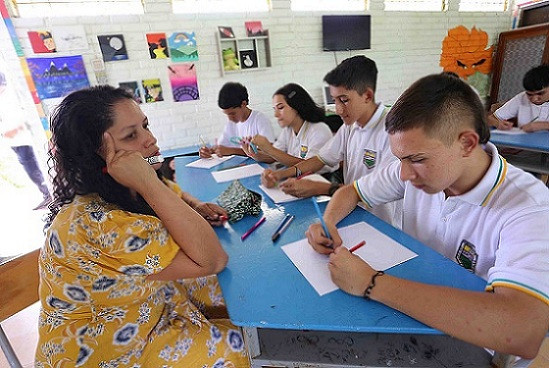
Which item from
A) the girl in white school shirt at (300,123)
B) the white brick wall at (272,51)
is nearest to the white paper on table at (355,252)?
the girl in white school shirt at (300,123)

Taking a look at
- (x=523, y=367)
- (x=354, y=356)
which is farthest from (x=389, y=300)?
(x=523, y=367)

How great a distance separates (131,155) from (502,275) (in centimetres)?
96

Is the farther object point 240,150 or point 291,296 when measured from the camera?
point 240,150

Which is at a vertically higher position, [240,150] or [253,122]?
[253,122]

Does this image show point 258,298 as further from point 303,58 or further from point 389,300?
point 303,58

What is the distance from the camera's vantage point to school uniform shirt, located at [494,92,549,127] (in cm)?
275

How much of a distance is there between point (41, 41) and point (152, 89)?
3.21 ft

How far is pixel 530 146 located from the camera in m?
2.11

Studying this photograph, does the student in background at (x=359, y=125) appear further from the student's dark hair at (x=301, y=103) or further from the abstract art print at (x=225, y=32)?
the abstract art print at (x=225, y=32)

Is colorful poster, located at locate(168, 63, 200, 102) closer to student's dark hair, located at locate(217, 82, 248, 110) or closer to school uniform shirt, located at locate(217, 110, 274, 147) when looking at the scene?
school uniform shirt, located at locate(217, 110, 274, 147)

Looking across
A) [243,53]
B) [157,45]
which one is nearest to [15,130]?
[157,45]

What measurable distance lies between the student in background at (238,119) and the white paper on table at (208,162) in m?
0.03

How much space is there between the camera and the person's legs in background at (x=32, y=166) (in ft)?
9.88

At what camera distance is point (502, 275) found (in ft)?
2.07
